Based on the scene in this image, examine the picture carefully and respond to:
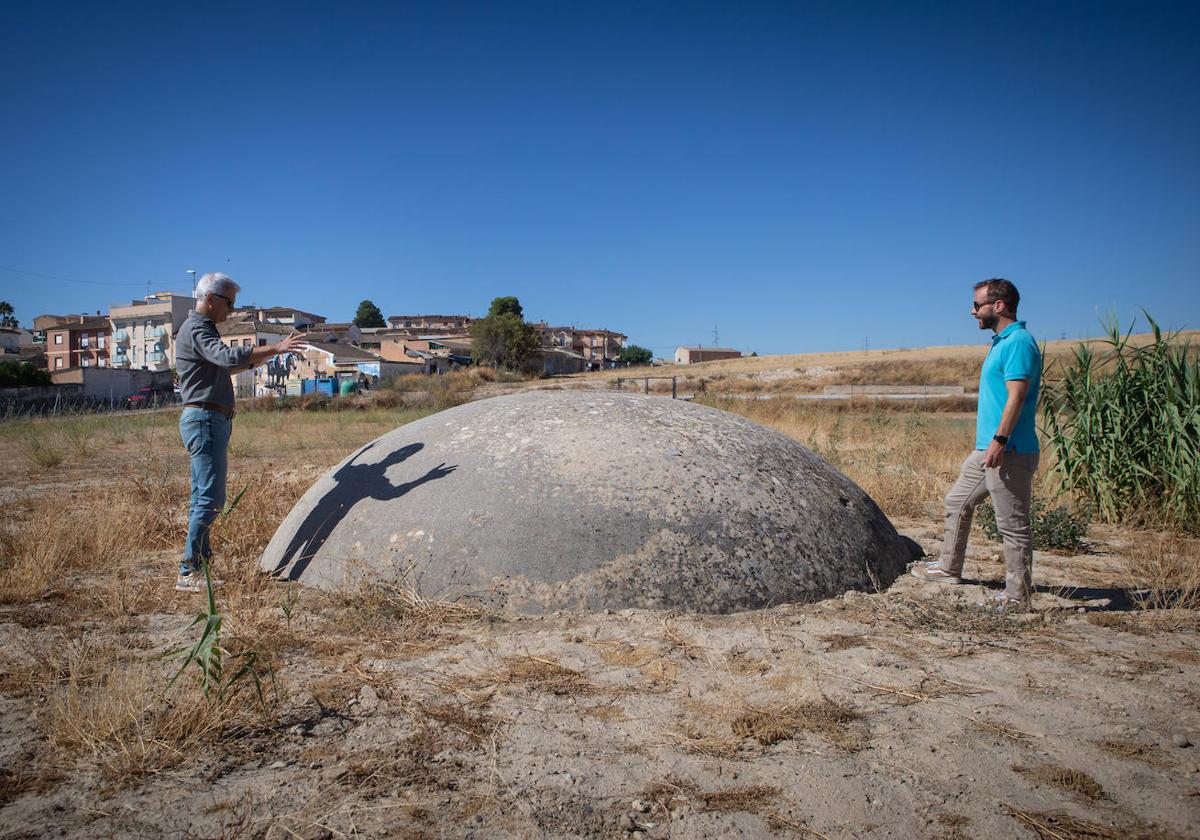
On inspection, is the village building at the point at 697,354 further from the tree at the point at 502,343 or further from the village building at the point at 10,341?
the village building at the point at 10,341

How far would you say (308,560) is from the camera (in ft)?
13.0

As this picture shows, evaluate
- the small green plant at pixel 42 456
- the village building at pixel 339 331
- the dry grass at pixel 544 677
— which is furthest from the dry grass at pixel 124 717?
the village building at pixel 339 331

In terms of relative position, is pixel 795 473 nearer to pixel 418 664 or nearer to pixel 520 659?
pixel 520 659

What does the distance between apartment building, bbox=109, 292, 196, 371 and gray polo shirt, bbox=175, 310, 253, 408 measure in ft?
199

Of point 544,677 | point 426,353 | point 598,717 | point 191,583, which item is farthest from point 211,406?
point 426,353

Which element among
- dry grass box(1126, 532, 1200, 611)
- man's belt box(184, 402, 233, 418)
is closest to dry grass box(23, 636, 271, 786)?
man's belt box(184, 402, 233, 418)

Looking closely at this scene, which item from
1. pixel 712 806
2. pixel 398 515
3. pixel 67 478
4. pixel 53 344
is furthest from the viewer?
pixel 53 344

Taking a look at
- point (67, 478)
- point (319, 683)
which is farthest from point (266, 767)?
point (67, 478)

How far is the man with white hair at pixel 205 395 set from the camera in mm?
3688

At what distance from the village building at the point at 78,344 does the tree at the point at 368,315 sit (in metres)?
35.5

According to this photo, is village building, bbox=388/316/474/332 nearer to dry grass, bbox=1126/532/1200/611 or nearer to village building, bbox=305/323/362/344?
village building, bbox=305/323/362/344

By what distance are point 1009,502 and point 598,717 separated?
96.3 inches

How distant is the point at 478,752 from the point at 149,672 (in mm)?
1445

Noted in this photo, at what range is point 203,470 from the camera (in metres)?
3.76
